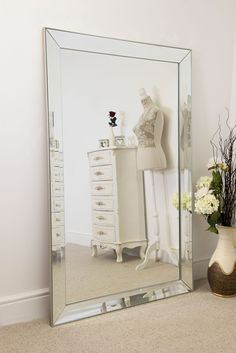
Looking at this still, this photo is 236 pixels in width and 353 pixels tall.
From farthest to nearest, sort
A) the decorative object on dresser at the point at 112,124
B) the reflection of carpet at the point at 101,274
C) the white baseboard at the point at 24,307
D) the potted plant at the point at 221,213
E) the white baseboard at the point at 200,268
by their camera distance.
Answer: the white baseboard at the point at 200,268 < the potted plant at the point at 221,213 < the decorative object on dresser at the point at 112,124 < the reflection of carpet at the point at 101,274 < the white baseboard at the point at 24,307

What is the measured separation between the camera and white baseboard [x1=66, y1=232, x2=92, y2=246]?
78.4 inches

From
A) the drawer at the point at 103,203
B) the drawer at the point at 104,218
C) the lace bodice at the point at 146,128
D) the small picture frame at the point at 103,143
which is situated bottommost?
the drawer at the point at 104,218

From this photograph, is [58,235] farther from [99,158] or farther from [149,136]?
[149,136]

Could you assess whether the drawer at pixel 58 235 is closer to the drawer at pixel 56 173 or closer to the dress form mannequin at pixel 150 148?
the drawer at pixel 56 173

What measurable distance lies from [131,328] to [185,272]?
0.70 metres

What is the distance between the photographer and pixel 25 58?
1899 millimetres

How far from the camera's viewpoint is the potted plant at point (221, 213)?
2.22 meters

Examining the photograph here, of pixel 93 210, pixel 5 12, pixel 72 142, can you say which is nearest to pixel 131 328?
pixel 93 210

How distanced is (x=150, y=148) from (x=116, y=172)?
0.28 m

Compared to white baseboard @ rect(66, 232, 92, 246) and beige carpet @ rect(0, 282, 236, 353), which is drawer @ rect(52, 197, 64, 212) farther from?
beige carpet @ rect(0, 282, 236, 353)

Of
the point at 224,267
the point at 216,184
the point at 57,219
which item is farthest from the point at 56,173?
the point at 224,267

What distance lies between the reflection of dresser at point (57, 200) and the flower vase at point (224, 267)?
3.25 feet

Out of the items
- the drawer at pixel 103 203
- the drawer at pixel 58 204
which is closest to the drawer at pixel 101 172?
the drawer at pixel 103 203

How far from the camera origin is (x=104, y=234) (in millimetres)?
2133
